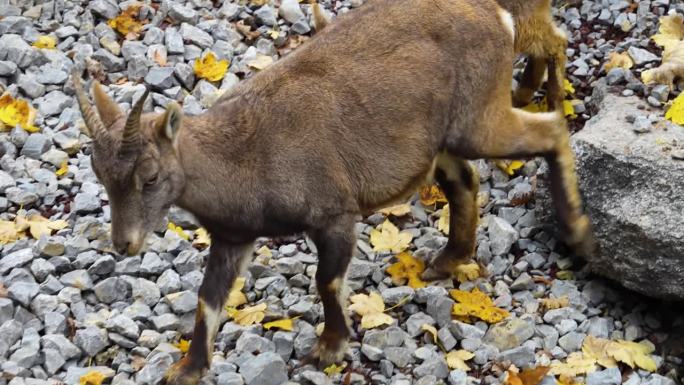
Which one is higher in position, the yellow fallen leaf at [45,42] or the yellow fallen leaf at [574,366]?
the yellow fallen leaf at [45,42]

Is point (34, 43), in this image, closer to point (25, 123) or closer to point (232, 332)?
point (25, 123)

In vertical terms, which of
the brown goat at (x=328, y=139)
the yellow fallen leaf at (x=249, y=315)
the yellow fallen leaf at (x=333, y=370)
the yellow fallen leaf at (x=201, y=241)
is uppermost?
the brown goat at (x=328, y=139)

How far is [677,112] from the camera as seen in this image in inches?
268

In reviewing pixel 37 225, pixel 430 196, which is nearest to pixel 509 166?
pixel 430 196

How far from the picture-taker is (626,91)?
7402mm

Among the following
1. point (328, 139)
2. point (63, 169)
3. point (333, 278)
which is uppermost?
point (328, 139)

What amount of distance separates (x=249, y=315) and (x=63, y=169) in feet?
6.39

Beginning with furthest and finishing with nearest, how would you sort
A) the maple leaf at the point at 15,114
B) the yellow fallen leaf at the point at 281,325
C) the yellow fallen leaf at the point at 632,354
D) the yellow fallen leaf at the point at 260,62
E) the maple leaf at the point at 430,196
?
1. the yellow fallen leaf at the point at 260,62
2. the maple leaf at the point at 15,114
3. the maple leaf at the point at 430,196
4. the yellow fallen leaf at the point at 281,325
5. the yellow fallen leaf at the point at 632,354

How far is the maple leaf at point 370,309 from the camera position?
6324mm

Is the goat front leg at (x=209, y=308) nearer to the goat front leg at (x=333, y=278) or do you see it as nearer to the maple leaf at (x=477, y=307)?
the goat front leg at (x=333, y=278)

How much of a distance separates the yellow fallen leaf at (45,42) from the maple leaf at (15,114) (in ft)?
2.46

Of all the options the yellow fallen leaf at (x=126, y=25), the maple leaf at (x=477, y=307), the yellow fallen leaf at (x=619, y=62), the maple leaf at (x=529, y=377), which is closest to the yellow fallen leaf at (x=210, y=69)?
the yellow fallen leaf at (x=126, y=25)

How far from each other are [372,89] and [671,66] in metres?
2.60

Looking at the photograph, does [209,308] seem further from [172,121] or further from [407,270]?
[407,270]
